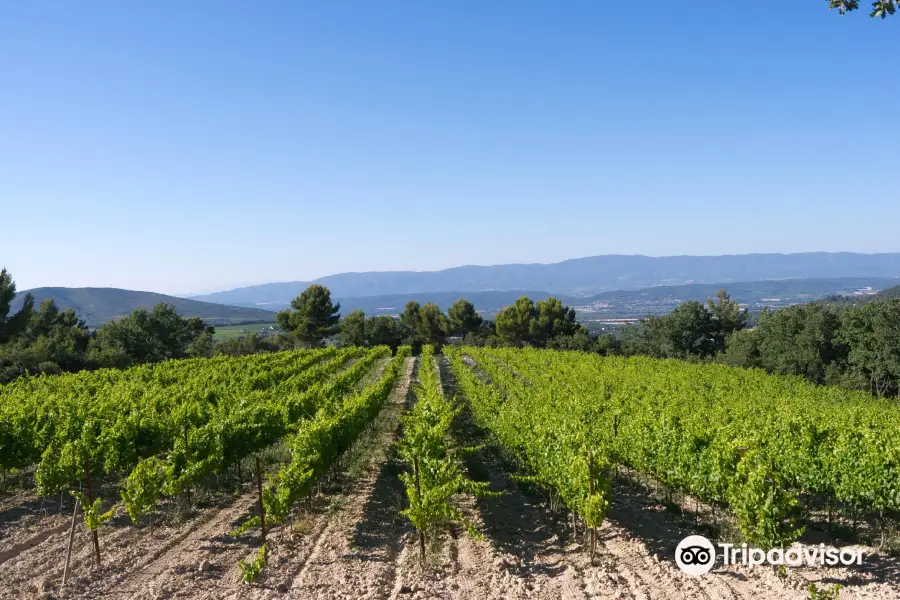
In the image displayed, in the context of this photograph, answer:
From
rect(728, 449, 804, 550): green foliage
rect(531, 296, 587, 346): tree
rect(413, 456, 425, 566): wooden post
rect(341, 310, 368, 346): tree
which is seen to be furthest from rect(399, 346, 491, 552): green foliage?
rect(531, 296, 587, 346): tree

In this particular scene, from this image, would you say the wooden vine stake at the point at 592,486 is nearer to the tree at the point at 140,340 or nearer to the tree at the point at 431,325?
the tree at the point at 140,340

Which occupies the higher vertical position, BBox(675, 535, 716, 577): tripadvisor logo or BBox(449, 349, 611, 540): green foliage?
BBox(449, 349, 611, 540): green foliage

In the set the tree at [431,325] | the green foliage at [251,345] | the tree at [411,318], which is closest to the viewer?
the green foliage at [251,345]

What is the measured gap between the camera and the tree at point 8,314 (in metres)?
32.6

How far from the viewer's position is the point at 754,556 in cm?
905

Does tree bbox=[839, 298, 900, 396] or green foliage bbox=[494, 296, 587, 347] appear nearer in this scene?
tree bbox=[839, 298, 900, 396]

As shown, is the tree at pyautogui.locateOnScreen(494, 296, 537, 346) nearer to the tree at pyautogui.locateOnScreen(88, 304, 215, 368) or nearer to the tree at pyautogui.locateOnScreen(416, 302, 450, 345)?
the tree at pyautogui.locateOnScreen(416, 302, 450, 345)

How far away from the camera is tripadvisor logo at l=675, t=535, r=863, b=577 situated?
345 inches

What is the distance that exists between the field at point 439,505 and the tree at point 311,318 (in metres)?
43.1

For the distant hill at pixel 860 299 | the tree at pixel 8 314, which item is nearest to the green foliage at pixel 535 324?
the distant hill at pixel 860 299

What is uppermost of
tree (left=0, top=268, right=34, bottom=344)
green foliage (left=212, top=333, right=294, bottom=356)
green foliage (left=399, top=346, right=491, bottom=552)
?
tree (left=0, top=268, right=34, bottom=344)

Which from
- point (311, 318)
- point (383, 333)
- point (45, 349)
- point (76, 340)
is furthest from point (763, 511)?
point (383, 333)

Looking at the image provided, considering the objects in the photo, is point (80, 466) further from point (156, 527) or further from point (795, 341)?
point (795, 341)

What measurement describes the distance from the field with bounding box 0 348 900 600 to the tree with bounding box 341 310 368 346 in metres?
44.6
